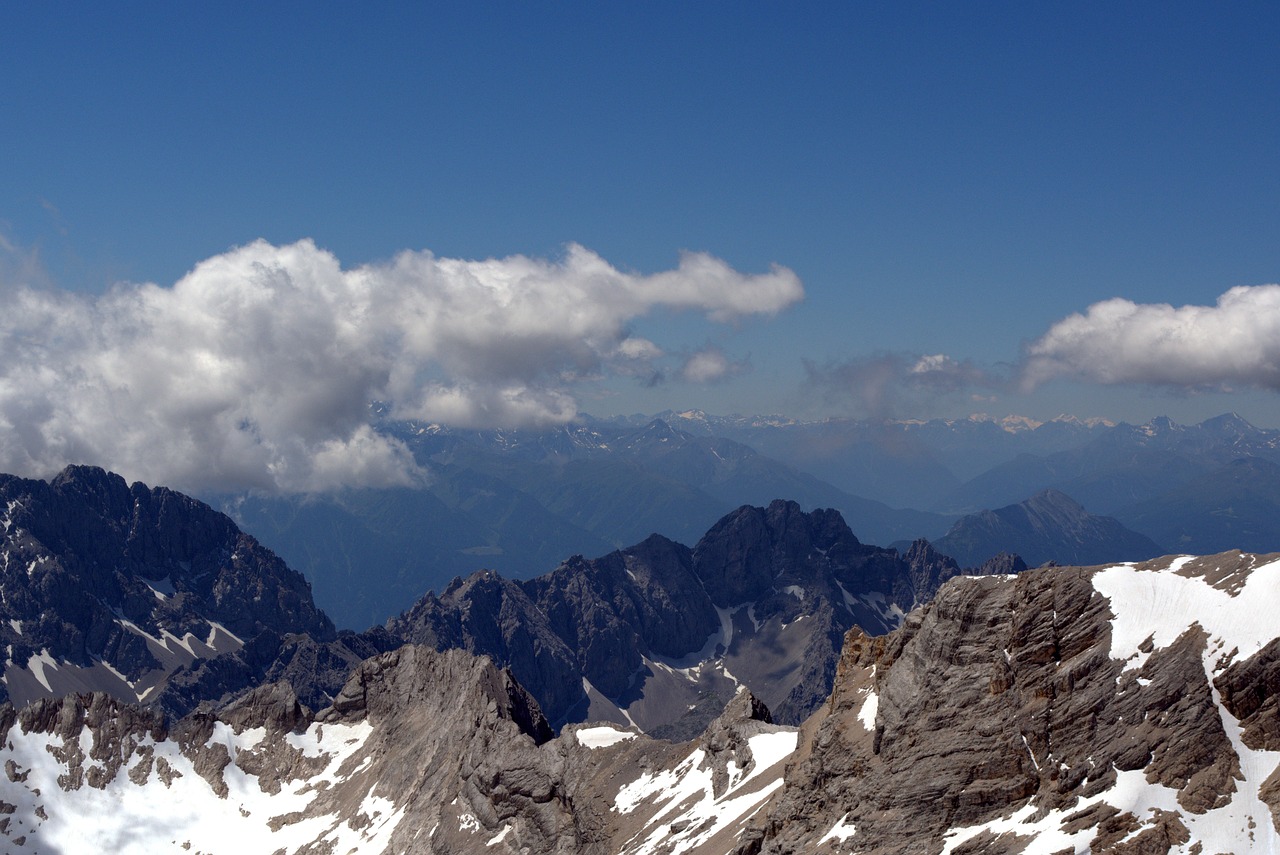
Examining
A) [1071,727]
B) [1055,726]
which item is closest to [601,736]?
[1055,726]

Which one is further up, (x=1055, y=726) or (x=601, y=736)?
(x=1055, y=726)

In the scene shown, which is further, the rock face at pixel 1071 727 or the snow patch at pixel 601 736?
the snow patch at pixel 601 736

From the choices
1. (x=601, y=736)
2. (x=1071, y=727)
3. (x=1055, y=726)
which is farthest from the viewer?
(x=601, y=736)

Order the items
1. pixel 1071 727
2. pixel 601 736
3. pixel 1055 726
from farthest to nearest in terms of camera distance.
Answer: pixel 601 736
pixel 1055 726
pixel 1071 727

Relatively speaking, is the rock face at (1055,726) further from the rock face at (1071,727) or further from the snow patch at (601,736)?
the snow patch at (601,736)

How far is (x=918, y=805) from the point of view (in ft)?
262

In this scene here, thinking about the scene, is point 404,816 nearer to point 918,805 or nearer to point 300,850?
point 300,850

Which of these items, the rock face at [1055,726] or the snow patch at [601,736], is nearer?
the rock face at [1055,726]

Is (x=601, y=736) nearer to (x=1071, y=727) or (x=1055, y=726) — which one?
(x=1055, y=726)

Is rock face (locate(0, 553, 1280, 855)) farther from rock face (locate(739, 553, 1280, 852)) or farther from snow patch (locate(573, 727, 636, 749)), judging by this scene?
snow patch (locate(573, 727, 636, 749))

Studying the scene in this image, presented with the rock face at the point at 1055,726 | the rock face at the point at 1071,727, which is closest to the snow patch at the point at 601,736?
the rock face at the point at 1055,726

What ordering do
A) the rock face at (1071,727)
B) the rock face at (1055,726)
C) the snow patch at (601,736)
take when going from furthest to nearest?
the snow patch at (601,736)
the rock face at (1055,726)
the rock face at (1071,727)

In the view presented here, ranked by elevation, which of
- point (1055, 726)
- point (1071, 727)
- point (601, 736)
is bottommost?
point (601, 736)

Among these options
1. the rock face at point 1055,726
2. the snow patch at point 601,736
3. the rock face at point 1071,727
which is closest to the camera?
the rock face at point 1071,727
